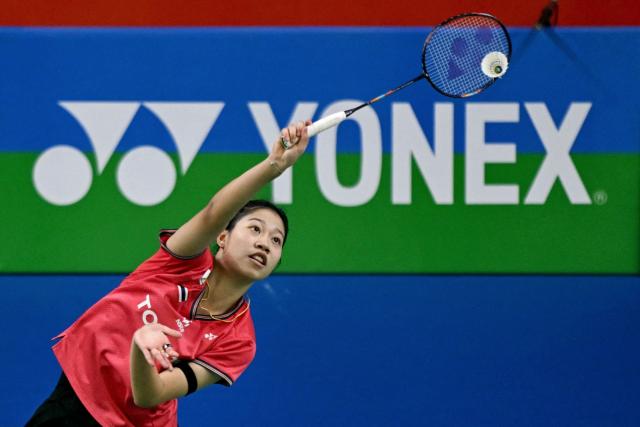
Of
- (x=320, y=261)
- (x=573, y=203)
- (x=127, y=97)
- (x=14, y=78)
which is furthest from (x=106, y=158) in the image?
(x=573, y=203)

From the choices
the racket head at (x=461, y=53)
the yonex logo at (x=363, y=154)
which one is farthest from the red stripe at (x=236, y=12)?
the racket head at (x=461, y=53)

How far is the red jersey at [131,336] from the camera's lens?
218cm

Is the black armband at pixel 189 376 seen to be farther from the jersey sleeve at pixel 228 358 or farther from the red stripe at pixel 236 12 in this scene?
the red stripe at pixel 236 12

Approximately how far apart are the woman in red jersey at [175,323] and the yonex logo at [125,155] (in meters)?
0.78

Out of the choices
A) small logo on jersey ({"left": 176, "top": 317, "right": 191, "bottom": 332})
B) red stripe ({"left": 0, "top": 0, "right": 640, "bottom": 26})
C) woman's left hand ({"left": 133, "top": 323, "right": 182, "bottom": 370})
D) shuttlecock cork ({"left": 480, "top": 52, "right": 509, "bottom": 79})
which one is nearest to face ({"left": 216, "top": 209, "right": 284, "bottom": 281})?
small logo on jersey ({"left": 176, "top": 317, "right": 191, "bottom": 332})

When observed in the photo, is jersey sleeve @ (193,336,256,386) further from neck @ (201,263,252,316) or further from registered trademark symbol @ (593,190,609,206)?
registered trademark symbol @ (593,190,609,206)

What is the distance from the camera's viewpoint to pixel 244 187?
1.96 metres

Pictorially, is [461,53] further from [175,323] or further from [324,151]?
[175,323]

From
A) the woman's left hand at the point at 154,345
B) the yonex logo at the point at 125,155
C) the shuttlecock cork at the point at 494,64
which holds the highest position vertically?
the shuttlecock cork at the point at 494,64

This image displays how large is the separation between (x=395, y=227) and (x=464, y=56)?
0.67 m

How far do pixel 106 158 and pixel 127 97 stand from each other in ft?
0.68

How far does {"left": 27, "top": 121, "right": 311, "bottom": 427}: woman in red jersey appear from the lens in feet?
7.12

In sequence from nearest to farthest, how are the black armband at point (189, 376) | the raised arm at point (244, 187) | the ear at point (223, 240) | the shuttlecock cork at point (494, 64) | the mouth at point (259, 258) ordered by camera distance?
the raised arm at point (244, 187)
the black armband at point (189, 376)
the mouth at point (259, 258)
the ear at point (223, 240)
the shuttlecock cork at point (494, 64)

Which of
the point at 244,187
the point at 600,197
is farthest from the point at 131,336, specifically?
the point at 600,197
